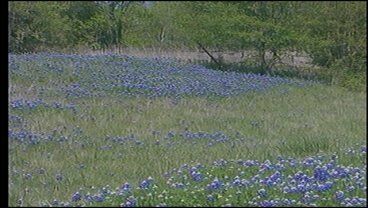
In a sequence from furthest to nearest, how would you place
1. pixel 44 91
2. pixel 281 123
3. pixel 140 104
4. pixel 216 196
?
pixel 44 91, pixel 140 104, pixel 281 123, pixel 216 196

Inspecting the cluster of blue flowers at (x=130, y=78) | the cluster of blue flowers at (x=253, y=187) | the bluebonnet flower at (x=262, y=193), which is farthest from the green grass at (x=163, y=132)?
the bluebonnet flower at (x=262, y=193)

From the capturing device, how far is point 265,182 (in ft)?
15.9

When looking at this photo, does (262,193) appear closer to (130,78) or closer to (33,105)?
(33,105)

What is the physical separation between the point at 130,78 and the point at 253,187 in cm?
852

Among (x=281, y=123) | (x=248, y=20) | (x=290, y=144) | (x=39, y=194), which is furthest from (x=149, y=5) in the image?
(x=39, y=194)

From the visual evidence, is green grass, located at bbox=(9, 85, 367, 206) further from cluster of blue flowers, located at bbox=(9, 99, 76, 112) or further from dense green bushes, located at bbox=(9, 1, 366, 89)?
dense green bushes, located at bbox=(9, 1, 366, 89)

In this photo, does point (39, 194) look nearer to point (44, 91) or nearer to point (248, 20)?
point (44, 91)

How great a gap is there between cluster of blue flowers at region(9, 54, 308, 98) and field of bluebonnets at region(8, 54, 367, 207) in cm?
5

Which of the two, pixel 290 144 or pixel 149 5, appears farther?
pixel 149 5

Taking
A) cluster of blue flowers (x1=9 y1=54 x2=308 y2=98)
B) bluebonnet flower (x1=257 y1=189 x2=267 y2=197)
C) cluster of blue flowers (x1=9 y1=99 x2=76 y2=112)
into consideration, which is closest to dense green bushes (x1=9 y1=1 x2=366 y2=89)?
cluster of blue flowers (x1=9 y1=54 x2=308 y2=98)

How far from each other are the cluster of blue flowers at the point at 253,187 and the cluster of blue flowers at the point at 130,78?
5.88m

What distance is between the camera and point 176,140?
7422 millimetres

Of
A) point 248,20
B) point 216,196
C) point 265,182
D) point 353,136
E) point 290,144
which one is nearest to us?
point 216,196
